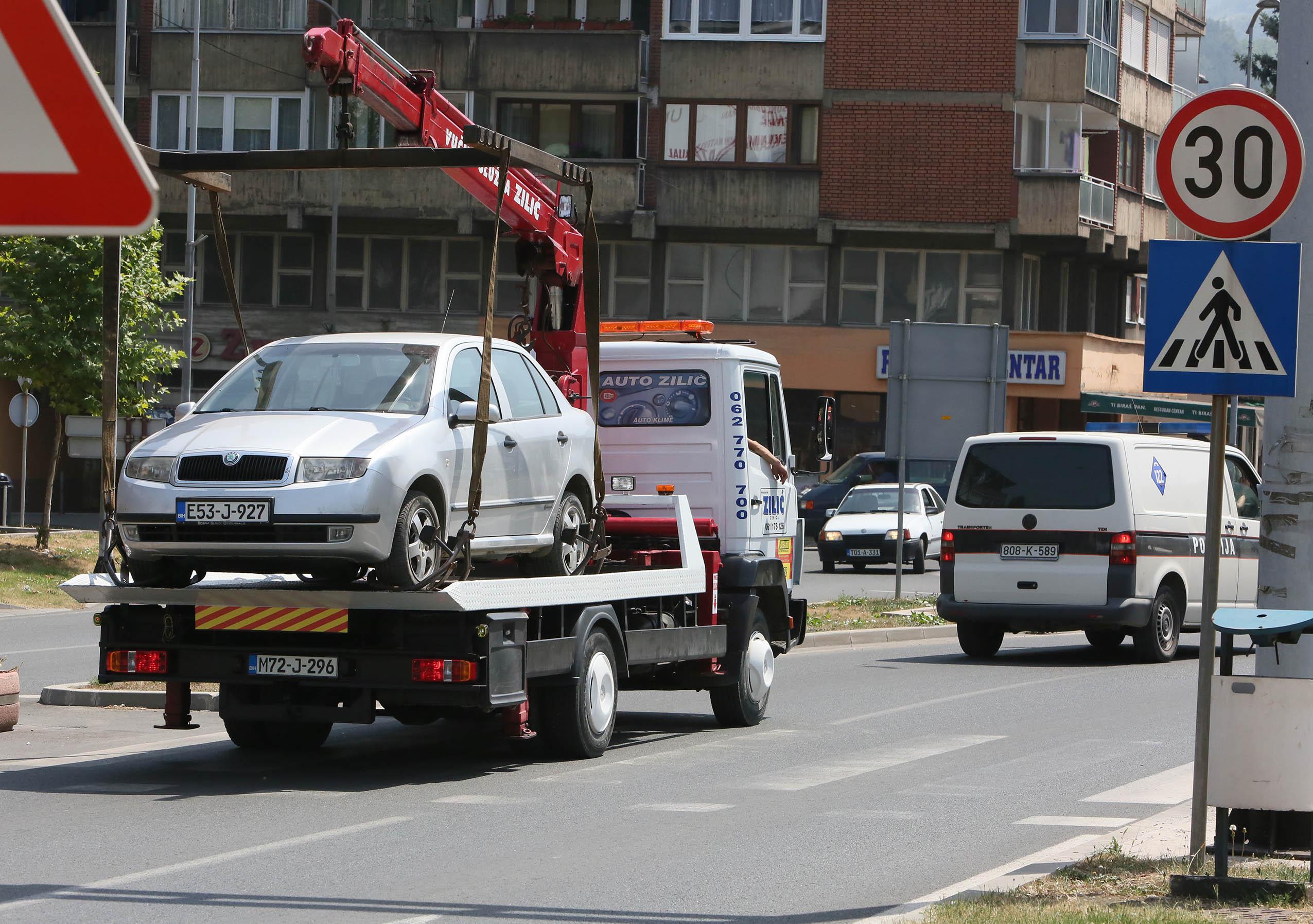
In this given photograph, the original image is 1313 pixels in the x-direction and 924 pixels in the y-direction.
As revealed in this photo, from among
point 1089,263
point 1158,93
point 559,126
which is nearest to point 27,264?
point 559,126

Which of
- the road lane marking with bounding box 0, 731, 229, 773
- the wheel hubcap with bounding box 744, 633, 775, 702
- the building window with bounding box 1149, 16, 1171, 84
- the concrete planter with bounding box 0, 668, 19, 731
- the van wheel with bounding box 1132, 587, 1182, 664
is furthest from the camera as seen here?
the building window with bounding box 1149, 16, 1171, 84

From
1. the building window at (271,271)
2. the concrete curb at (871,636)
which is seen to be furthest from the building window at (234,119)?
the concrete curb at (871,636)

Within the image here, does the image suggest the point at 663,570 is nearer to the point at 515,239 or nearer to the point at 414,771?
the point at 414,771

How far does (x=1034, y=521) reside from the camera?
19.0m

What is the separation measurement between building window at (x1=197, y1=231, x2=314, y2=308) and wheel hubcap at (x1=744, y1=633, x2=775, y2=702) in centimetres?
3580

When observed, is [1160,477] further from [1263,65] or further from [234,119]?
[1263,65]

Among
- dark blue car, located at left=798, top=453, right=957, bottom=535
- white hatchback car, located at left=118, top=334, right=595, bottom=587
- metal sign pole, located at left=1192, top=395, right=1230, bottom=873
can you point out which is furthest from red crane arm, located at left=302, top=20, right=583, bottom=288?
dark blue car, located at left=798, top=453, right=957, bottom=535

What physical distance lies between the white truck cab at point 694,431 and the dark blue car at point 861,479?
26588 mm

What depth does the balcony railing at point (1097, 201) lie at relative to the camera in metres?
45.6

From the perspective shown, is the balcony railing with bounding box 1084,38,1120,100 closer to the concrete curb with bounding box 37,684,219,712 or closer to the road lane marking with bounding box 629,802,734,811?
the concrete curb with bounding box 37,684,219,712

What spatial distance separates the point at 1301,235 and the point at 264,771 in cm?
641

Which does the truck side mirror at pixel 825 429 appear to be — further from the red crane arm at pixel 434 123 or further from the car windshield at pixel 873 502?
the car windshield at pixel 873 502

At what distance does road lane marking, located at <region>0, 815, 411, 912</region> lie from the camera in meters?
7.26

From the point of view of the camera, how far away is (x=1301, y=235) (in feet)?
25.4
